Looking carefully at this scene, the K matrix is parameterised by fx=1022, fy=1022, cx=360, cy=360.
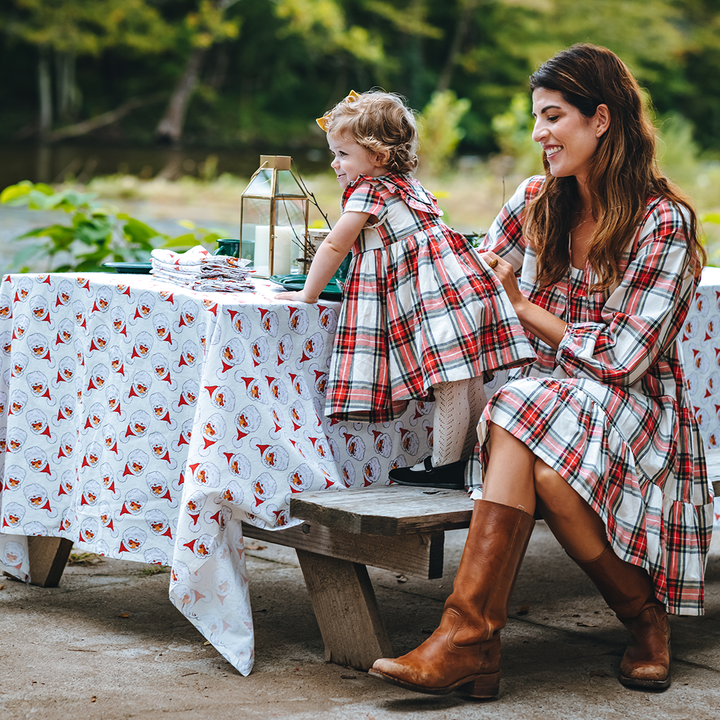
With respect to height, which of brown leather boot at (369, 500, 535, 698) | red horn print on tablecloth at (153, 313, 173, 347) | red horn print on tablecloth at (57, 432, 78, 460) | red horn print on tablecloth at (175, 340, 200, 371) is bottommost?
brown leather boot at (369, 500, 535, 698)

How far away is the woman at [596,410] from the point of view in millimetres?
2018

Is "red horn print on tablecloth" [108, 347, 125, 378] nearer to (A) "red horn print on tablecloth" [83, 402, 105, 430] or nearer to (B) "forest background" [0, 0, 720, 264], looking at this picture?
(A) "red horn print on tablecloth" [83, 402, 105, 430]

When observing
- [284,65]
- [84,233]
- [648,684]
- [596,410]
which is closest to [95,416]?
[596,410]

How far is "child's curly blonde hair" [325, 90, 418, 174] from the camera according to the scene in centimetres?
225

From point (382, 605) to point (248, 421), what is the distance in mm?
893

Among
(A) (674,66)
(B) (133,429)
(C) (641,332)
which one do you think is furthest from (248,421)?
(A) (674,66)

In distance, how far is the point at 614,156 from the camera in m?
2.30

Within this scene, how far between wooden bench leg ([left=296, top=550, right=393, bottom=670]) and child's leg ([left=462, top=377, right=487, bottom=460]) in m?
0.38

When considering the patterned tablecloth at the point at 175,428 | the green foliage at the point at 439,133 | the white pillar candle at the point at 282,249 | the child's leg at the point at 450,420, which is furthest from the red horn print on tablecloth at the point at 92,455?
the green foliage at the point at 439,133

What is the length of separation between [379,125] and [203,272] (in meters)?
0.53

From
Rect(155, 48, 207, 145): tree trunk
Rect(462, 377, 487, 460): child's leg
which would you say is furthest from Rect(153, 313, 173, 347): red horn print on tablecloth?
Rect(155, 48, 207, 145): tree trunk

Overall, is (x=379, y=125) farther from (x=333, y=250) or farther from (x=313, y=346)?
(x=313, y=346)

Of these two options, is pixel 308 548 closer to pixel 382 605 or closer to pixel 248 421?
pixel 248 421

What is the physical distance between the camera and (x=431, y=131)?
1831 centimetres
